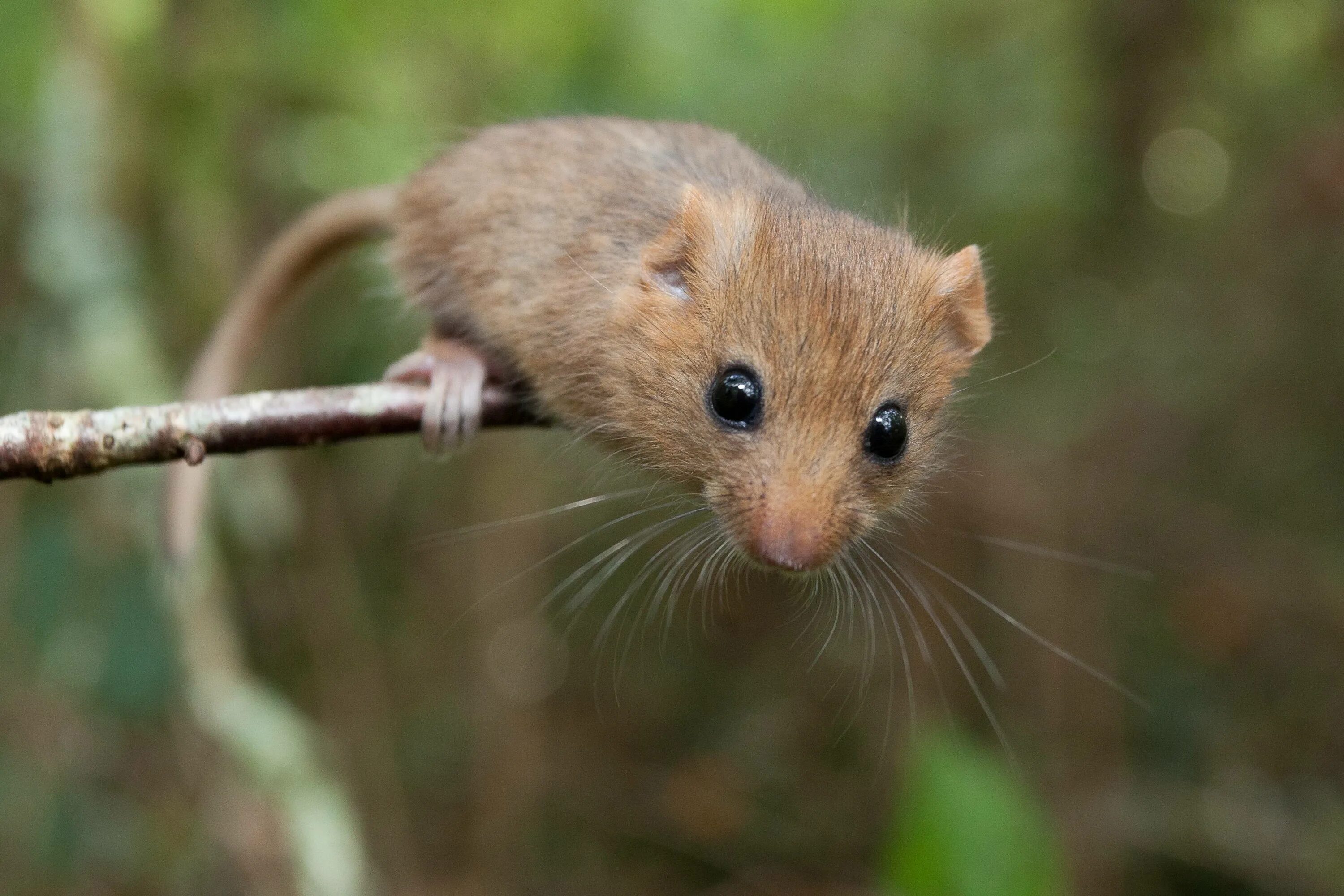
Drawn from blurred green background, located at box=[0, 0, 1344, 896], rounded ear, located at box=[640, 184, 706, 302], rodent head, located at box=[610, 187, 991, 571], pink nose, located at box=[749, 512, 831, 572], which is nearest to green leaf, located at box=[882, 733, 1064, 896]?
blurred green background, located at box=[0, 0, 1344, 896]

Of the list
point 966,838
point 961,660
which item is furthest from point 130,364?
point 966,838

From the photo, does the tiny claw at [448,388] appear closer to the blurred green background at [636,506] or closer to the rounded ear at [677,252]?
the blurred green background at [636,506]

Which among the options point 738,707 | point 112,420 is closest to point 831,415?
point 112,420

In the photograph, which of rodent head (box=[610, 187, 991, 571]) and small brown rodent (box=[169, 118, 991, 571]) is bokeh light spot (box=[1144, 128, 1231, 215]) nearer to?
small brown rodent (box=[169, 118, 991, 571])

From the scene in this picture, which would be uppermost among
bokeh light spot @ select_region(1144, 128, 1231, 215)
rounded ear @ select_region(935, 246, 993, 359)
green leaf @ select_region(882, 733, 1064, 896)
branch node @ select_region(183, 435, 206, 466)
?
bokeh light spot @ select_region(1144, 128, 1231, 215)

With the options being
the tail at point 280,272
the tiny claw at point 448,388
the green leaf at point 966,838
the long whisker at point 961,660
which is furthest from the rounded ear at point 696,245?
the green leaf at point 966,838

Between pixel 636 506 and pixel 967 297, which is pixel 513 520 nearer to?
pixel 967 297

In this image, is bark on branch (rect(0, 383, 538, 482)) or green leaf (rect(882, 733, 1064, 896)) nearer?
bark on branch (rect(0, 383, 538, 482))
